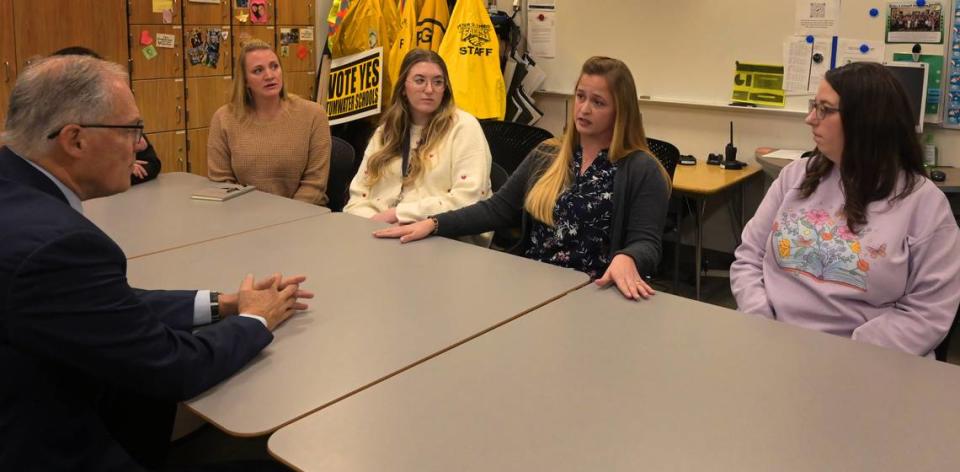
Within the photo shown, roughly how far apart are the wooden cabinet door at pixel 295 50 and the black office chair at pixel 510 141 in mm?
2106

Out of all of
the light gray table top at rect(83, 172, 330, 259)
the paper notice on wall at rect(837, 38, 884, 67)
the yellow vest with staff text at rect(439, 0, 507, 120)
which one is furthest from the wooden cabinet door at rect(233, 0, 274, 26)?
the paper notice on wall at rect(837, 38, 884, 67)

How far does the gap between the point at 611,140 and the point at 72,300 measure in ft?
5.33

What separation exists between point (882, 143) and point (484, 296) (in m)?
1.03

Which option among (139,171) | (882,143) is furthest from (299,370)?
(139,171)

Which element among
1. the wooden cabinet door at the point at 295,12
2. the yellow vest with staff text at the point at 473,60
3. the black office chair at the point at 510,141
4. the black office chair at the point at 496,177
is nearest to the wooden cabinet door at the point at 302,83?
the wooden cabinet door at the point at 295,12

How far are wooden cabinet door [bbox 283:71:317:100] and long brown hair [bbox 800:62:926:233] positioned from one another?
4007 millimetres

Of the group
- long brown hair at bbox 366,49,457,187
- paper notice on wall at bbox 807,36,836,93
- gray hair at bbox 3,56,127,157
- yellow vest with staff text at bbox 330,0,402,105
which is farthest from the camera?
yellow vest with staff text at bbox 330,0,402,105

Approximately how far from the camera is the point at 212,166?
343 cm

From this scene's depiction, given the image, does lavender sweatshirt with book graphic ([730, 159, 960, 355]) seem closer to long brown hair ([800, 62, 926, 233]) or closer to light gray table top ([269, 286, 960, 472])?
long brown hair ([800, 62, 926, 233])

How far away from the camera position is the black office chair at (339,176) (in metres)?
Answer: 3.65

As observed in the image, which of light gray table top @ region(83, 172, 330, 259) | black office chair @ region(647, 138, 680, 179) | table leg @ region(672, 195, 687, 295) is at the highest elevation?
black office chair @ region(647, 138, 680, 179)

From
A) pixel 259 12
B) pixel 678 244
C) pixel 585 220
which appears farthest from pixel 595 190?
pixel 259 12

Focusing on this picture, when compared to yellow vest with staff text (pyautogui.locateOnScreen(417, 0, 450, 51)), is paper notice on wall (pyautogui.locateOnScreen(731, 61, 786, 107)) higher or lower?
lower

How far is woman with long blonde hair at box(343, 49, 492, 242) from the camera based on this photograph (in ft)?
10.0
